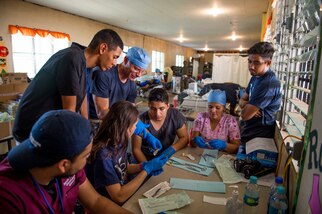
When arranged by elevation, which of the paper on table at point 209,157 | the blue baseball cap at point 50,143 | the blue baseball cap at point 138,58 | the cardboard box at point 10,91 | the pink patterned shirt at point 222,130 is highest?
the blue baseball cap at point 138,58

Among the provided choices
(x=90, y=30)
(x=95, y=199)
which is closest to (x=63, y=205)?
(x=95, y=199)

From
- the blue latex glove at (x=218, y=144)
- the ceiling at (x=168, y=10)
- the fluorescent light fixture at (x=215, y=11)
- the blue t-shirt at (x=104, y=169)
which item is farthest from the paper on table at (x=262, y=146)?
the fluorescent light fixture at (x=215, y=11)

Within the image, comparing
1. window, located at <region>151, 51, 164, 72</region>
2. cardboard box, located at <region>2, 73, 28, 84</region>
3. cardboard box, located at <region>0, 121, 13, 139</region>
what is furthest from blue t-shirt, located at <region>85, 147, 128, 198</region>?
window, located at <region>151, 51, 164, 72</region>

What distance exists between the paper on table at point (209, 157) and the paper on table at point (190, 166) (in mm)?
62

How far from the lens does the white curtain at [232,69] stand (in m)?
5.48

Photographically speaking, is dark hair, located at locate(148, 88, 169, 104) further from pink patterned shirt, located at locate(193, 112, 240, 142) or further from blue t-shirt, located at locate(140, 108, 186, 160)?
pink patterned shirt, located at locate(193, 112, 240, 142)

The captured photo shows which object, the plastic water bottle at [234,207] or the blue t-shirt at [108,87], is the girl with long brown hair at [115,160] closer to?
the plastic water bottle at [234,207]

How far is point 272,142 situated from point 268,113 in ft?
0.82

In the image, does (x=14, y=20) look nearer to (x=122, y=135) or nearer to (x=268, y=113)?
(x=122, y=135)

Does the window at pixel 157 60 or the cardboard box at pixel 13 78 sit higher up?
the window at pixel 157 60

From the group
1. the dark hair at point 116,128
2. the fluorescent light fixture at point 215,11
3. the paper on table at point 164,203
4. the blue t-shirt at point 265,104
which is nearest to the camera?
the paper on table at point 164,203

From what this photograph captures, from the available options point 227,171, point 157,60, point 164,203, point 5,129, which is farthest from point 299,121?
point 157,60

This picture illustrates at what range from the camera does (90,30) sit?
6.57 metres

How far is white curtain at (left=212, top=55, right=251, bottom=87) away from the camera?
5.48 m
